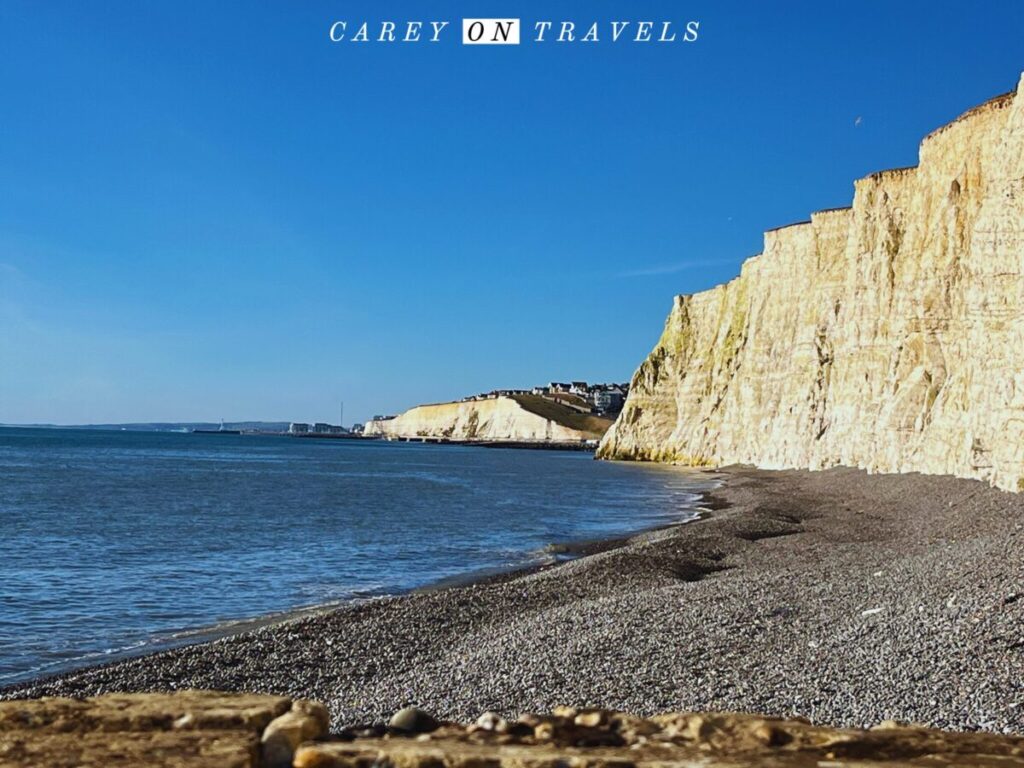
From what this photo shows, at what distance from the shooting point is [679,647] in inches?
404

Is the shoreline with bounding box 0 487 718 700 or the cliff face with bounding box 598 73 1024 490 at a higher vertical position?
the cliff face with bounding box 598 73 1024 490

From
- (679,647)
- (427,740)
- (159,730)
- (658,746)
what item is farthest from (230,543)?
(658,746)

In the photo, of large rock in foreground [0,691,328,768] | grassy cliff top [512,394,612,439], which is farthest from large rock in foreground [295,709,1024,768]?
grassy cliff top [512,394,612,439]

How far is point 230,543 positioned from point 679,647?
732 inches

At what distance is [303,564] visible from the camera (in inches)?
855

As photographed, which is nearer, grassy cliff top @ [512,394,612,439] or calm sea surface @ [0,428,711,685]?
calm sea surface @ [0,428,711,685]

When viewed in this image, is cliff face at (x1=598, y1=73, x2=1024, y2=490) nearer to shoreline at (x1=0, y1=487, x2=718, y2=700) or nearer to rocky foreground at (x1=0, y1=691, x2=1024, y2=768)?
shoreline at (x1=0, y1=487, x2=718, y2=700)

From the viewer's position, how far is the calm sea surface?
14.8 metres

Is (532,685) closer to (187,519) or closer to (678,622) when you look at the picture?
(678,622)

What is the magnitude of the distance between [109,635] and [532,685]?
26.1ft

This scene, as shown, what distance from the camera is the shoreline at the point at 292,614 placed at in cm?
1177

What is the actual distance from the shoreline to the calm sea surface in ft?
0.39

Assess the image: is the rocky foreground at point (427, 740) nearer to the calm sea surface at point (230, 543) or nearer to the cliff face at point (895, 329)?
the calm sea surface at point (230, 543)

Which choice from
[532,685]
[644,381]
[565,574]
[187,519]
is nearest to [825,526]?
[565,574]
